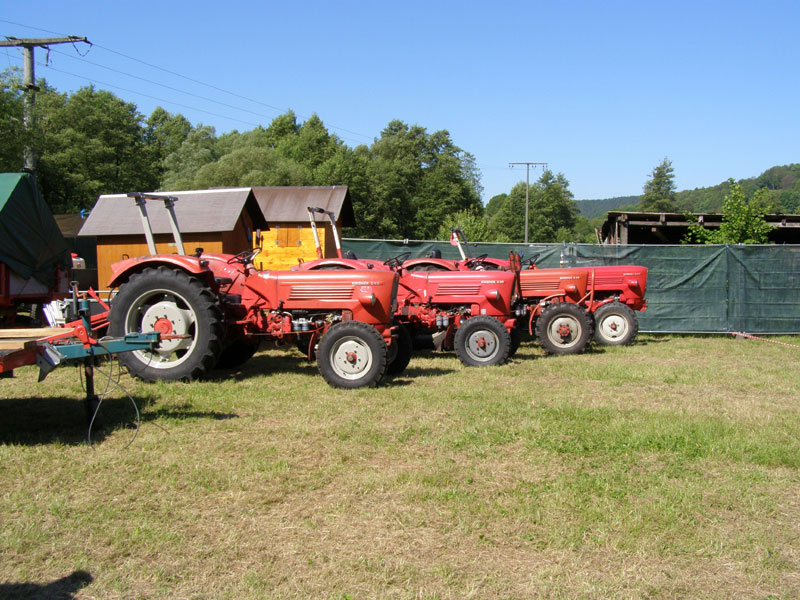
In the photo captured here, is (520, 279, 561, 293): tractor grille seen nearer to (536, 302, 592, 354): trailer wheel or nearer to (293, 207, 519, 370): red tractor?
(536, 302, 592, 354): trailer wheel

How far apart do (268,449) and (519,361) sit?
17.5ft

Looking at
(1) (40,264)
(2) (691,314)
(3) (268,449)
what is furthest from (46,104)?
(3) (268,449)

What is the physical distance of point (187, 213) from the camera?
13352mm

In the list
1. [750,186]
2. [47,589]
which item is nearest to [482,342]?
[47,589]

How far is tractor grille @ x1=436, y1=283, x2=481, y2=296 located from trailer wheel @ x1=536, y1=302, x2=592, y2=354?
1.38 metres

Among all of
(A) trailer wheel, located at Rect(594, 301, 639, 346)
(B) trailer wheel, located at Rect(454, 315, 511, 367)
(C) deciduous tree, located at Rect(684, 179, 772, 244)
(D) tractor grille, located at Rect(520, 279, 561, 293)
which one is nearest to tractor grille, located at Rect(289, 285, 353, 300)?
(B) trailer wheel, located at Rect(454, 315, 511, 367)

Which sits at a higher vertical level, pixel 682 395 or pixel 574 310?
pixel 574 310

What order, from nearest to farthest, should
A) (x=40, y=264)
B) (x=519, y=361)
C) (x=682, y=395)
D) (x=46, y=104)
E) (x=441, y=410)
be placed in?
(x=441, y=410) < (x=682, y=395) < (x=40, y=264) < (x=519, y=361) < (x=46, y=104)

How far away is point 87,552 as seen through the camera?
319 centimetres

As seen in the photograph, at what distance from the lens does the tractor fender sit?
7309 mm

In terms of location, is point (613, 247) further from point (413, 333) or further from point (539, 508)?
point (539, 508)

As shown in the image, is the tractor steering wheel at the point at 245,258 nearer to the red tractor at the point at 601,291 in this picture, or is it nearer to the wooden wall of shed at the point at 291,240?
the red tractor at the point at 601,291

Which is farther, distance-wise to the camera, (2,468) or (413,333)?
(413,333)

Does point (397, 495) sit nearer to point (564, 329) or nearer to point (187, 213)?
point (564, 329)
